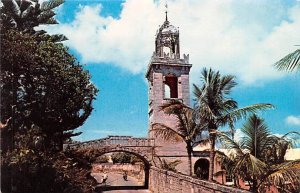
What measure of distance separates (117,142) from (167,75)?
7.67m

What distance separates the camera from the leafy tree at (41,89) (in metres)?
12.5

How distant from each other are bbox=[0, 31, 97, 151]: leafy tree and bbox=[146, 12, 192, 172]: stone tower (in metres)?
10.8

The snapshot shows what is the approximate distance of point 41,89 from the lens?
1603 cm

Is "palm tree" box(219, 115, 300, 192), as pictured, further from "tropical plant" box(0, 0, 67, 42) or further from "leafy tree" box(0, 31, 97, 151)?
"tropical plant" box(0, 0, 67, 42)

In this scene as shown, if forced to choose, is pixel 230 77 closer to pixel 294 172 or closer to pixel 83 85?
pixel 294 172

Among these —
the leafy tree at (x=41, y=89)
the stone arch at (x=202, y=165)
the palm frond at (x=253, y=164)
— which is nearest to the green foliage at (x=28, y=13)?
the leafy tree at (x=41, y=89)

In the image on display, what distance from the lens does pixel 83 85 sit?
66.3 feet

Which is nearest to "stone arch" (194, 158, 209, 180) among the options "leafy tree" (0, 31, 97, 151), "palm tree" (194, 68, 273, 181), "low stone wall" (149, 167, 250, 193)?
"low stone wall" (149, 167, 250, 193)

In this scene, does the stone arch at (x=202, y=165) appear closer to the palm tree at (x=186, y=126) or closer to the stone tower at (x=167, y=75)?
the stone tower at (x=167, y=75)

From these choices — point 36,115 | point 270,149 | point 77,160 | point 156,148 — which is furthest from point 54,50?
point 156,148

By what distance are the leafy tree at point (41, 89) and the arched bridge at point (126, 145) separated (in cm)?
585

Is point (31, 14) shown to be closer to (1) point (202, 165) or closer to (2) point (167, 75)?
(2) point (167, 75)

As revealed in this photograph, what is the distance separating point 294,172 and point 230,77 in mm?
A: 6859

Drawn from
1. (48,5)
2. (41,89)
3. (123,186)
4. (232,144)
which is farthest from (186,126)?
(123,186)
